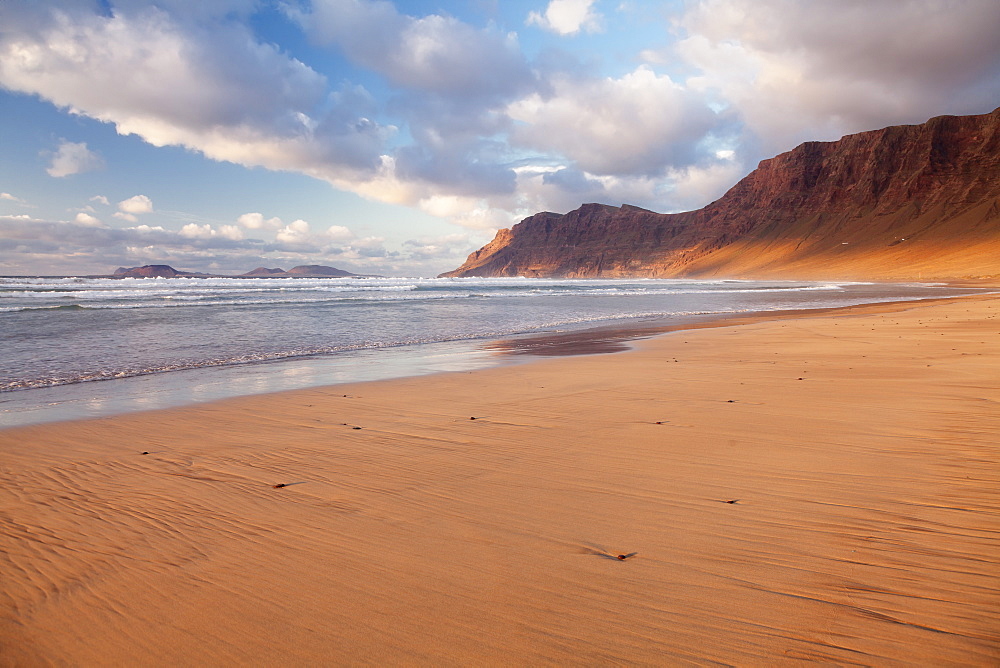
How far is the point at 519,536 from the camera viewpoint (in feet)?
9.74

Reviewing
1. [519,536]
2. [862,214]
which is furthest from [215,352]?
[862,214]

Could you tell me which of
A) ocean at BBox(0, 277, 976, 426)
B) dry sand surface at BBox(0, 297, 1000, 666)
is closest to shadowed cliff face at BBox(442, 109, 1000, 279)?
ocean at BBox(0, 277, 976, 426)

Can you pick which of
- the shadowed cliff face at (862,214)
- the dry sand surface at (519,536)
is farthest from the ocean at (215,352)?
the shadowed cliff face at (862,214)

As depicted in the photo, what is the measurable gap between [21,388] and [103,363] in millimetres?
2370

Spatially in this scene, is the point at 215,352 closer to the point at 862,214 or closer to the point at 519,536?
the point at 519,536

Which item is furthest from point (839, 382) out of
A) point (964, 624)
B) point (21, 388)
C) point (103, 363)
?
point (103, 363)

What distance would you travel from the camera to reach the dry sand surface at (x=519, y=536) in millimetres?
2113

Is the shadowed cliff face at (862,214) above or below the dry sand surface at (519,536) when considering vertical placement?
above

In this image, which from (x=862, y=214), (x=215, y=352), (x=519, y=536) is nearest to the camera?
(x=519, y=536)

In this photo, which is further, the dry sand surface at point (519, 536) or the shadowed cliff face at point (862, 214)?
the shadowed cliff face at point (862, 214)

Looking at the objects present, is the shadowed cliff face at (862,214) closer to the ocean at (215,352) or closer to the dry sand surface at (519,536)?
the ocean at (215,352)

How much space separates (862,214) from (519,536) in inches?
5801

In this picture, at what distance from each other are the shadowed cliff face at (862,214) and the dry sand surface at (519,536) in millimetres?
79307

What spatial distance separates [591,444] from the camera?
4.74 metres
